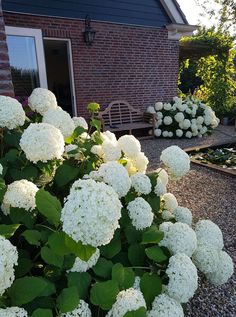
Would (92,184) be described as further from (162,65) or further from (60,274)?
(162,65)

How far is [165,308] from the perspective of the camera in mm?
1252

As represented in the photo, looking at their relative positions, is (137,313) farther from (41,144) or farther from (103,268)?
(41,144)

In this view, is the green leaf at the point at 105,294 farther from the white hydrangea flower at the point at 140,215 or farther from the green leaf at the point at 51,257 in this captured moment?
the white hydrangea flower at the point at 140,215

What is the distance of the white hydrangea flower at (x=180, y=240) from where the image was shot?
1.52m

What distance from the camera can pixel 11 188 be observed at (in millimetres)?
1251

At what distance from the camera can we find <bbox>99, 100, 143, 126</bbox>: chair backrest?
7.22 metres

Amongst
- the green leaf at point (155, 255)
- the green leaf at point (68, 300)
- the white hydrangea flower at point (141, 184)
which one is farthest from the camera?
the white hydrangea flower at point (141, 184)

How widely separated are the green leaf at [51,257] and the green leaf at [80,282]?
0.12 metres

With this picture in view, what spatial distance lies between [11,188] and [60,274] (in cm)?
43

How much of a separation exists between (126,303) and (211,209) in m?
2.49

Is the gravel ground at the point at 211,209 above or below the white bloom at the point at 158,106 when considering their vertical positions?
below

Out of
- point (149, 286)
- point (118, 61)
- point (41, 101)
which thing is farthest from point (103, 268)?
point (118, 61)

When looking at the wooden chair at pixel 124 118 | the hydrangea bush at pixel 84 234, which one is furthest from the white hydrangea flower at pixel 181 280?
the wooden chair at pixel 124 118

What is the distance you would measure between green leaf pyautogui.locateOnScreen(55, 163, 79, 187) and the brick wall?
5.21 metres
